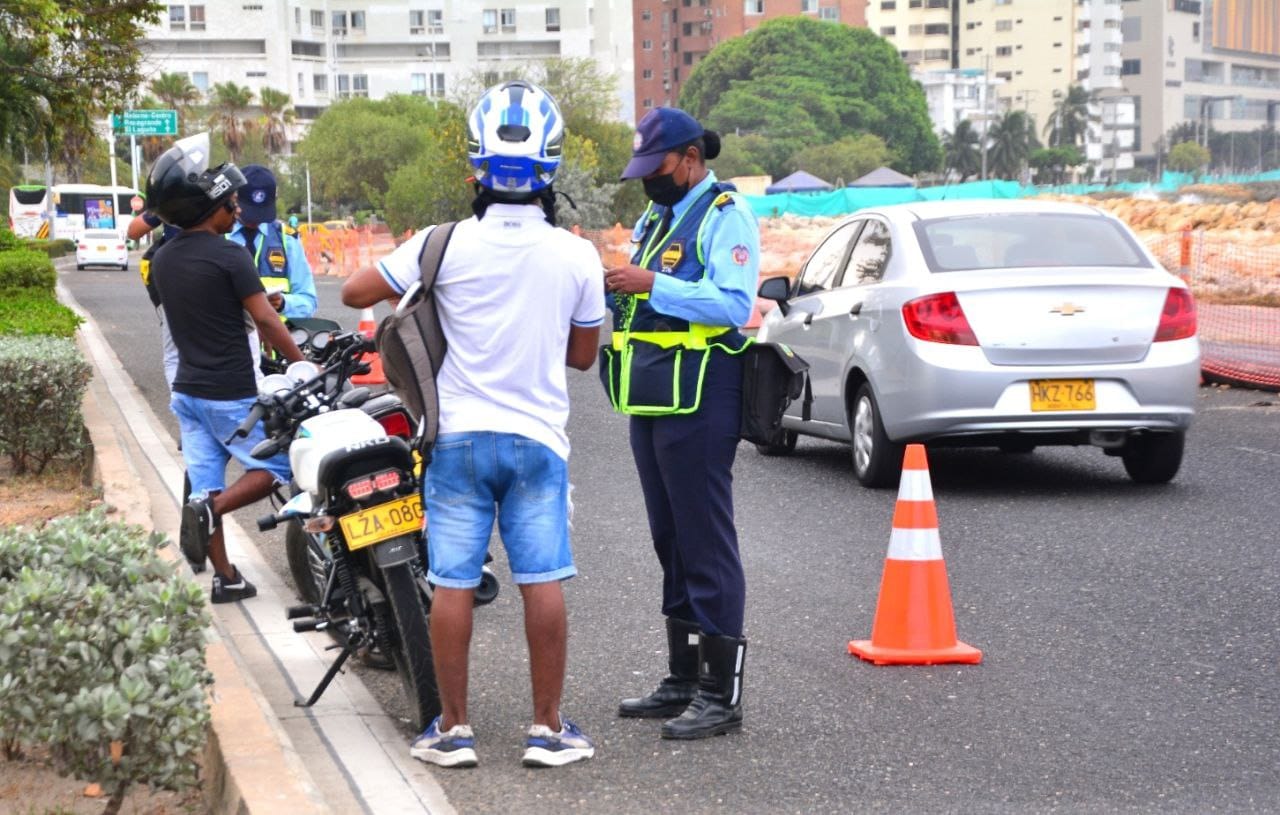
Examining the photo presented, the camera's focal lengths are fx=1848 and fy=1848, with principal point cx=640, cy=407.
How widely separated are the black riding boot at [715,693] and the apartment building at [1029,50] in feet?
573

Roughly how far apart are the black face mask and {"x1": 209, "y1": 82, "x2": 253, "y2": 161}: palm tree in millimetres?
109246

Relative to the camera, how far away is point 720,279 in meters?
5.48

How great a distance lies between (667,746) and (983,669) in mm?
1471

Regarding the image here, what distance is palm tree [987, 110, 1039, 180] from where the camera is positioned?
164 metres

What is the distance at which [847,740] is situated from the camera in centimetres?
561

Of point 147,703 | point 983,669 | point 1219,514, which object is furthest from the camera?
point 1219,514

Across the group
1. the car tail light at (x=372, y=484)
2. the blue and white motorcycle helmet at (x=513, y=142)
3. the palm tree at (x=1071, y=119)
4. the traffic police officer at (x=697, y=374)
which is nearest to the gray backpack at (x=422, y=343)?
the blue and white motorcycle helmet at (x=513, y=142)

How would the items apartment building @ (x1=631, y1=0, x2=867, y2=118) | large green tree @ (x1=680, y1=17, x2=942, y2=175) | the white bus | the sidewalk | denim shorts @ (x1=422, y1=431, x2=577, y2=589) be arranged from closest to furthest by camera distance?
the sidewalk → denim shorts @ (x1=422, y1=431, x2=577, y2=589) → the white bus → large green tree @ (x1=680, y1=17, x2=942, y2=175) → apartment building @ (x1=631, y1=0, x2=867, y2=118)

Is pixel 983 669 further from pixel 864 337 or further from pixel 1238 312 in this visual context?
pixel 1238 312

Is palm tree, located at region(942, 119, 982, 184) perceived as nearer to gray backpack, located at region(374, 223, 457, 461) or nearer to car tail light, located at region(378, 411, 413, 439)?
car tail light, located at region(378, 411, 413, 439)

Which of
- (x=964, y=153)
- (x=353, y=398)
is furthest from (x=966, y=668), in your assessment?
(x=964, y=153)

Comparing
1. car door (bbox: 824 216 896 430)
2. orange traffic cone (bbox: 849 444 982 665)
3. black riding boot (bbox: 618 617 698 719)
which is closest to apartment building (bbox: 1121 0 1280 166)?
car door (bbox: 824 216 896 430)

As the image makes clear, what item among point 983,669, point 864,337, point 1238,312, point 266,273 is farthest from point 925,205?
point 1238,312

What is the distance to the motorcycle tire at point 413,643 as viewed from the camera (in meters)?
5.52
